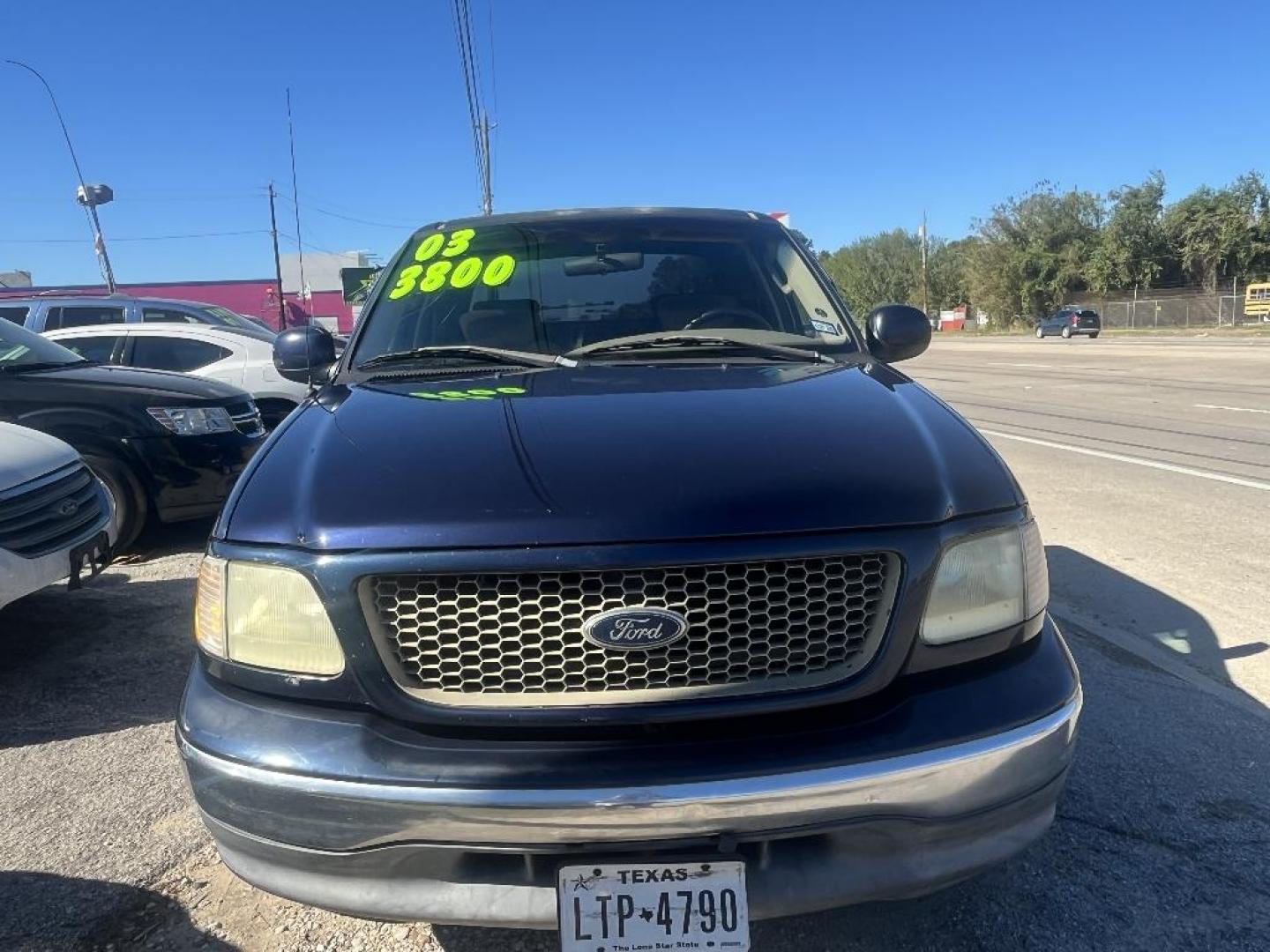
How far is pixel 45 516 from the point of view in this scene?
163 inches

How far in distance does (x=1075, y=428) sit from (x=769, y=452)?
10.5 metres

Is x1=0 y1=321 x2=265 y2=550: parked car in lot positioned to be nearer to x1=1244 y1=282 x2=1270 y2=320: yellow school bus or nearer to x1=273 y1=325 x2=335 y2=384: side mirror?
x1=273 y1=325 x2=335 y2=384: side mirror

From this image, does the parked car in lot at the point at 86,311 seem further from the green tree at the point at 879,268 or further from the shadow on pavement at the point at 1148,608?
the green tree at the point at 879,268

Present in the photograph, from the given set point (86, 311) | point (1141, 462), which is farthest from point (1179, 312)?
point (86, 311)

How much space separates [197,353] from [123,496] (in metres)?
3.40

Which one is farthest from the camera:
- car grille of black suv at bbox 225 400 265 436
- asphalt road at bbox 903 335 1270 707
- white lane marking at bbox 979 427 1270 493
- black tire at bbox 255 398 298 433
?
black tire at bbox 255 398 298 433

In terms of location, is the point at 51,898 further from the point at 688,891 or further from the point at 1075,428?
the point at 1075,428

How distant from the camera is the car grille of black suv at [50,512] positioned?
3.90 metres

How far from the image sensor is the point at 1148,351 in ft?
92.5

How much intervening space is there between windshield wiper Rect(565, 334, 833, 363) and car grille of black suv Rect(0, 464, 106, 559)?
8.25 ft

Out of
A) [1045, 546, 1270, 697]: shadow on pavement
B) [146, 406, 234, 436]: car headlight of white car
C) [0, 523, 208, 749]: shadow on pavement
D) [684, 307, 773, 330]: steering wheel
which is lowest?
[1045, 546, 1270, 697]: shadow on pavement

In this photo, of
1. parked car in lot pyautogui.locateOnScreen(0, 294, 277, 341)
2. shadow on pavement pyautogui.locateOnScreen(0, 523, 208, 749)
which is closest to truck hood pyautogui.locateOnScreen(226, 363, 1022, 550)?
shadow on pavement pyautogui.locateOnScreen(0, 523, 208, 749)

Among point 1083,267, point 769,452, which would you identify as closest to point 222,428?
point 769,452

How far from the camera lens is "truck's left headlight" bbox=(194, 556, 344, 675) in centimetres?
185
